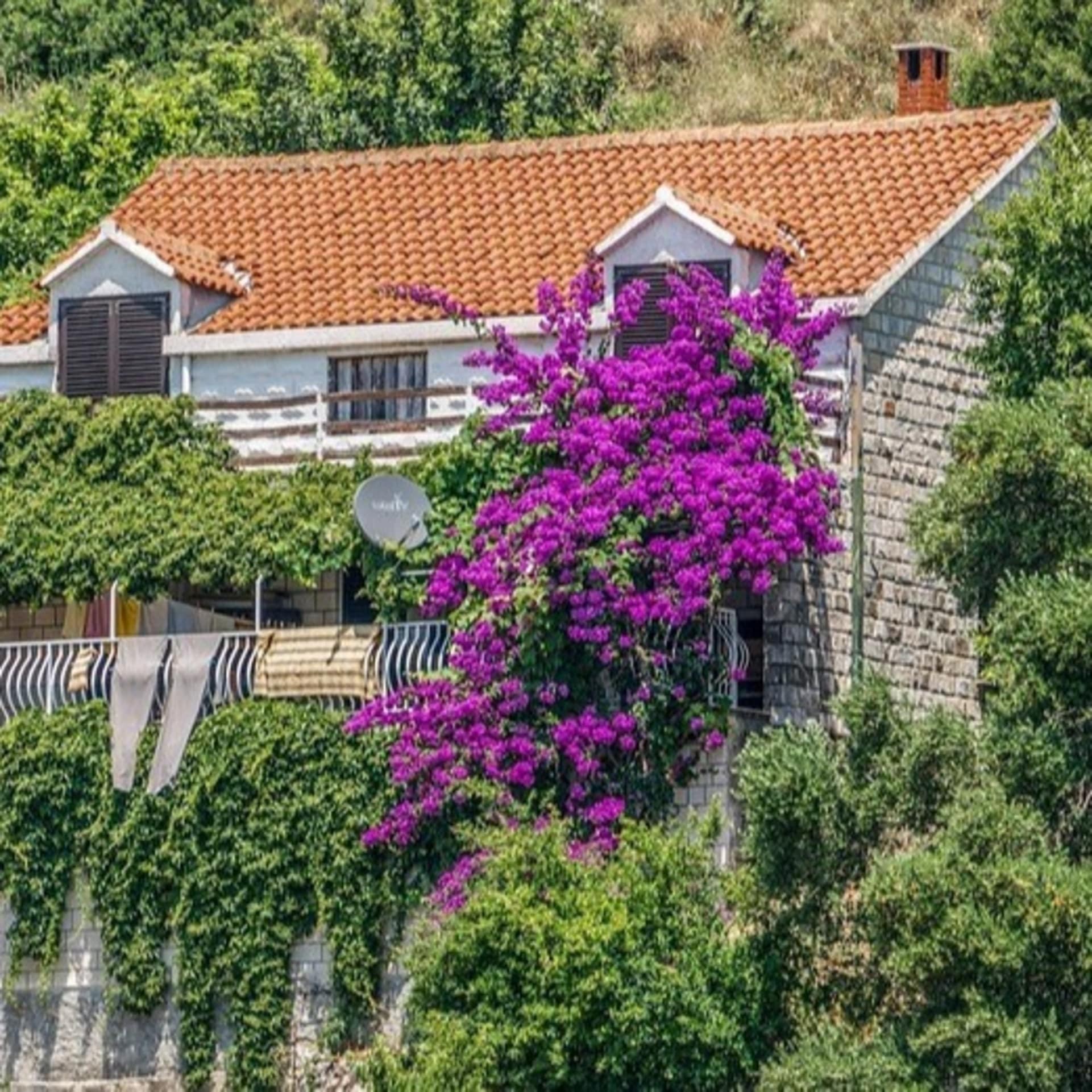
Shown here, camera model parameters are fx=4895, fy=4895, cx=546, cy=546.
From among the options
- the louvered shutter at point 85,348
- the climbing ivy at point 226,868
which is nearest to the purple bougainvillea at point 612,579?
the climbing ivy at point 226,868

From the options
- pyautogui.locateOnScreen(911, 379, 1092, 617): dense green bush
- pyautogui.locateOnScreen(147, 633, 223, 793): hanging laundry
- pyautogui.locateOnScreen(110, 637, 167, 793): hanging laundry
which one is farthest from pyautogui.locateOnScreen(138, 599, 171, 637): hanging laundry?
pyautogui.locateOnScreen(911, 379, 1092, 617): dense green bush

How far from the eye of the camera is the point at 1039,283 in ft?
176

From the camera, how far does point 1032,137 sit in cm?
5738

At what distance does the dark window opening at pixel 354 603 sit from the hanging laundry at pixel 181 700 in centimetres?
199

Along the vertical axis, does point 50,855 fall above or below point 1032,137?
below

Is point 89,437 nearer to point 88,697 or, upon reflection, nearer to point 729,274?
point 88,697

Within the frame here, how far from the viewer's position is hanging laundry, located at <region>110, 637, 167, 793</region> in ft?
176

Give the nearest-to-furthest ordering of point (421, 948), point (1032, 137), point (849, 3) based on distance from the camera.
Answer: point (421, 948), point (1032, 137), point (849, 3)

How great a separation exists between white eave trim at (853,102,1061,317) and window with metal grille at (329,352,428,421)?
5.26m

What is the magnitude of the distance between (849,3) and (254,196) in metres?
25.9

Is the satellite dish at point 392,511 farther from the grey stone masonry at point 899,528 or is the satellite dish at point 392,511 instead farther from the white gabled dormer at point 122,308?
the white gabled dormer at point 122,308

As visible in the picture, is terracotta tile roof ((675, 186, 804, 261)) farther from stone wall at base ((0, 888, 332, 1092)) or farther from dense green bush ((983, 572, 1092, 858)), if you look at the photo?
stone wall at base ((0, 888, 332, 1092))

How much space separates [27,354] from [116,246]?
1.69m

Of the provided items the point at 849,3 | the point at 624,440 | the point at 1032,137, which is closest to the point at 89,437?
the point at 624,440
